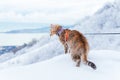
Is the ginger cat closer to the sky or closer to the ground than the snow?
closer to the sky

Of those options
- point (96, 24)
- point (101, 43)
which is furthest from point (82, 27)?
point (101, 43)

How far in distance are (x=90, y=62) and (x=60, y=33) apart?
145cm

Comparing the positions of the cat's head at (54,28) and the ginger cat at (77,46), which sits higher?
the cat's head at (54,28)

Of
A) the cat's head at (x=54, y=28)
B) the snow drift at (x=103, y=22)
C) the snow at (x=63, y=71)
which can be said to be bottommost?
the snow drift at (x=103, y=22)

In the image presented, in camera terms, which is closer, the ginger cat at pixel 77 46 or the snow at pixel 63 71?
the snow at pixel 63 71

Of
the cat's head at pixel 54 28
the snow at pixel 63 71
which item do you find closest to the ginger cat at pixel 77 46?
the snow at pixel 63 71

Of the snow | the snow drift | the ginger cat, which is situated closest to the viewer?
the snow

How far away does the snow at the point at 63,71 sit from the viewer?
9125 millimetres

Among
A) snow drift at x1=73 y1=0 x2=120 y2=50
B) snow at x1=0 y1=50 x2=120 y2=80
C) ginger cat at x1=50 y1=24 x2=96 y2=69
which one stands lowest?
snow drift at x1=73 y1=0 x2=120 y2=50

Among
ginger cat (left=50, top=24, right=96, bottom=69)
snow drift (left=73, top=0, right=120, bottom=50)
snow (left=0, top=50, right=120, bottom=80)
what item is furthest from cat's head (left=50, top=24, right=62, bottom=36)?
snow drift (left=73, top=0, right=120, bottom=50)

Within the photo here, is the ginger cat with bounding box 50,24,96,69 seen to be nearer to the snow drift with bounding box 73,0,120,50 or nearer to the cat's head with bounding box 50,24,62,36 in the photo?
the cat's head with bounding box 50,24,62,36

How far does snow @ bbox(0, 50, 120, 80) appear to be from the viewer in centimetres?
912

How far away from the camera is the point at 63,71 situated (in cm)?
938

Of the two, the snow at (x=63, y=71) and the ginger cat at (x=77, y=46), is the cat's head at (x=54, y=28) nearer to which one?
the ginger cat at (x=77, y=46)
